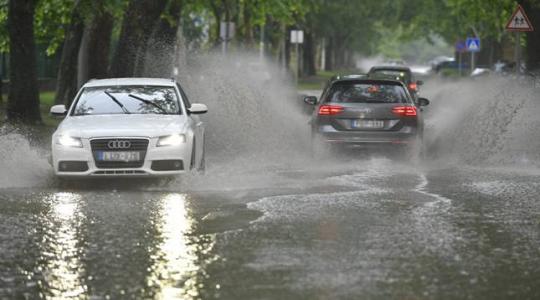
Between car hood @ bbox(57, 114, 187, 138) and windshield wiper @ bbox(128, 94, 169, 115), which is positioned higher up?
windshield wiper @ bbox(128, 94, 169, 115)

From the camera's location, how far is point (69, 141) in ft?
49.8

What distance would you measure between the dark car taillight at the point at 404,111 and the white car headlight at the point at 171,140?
16.5 feet

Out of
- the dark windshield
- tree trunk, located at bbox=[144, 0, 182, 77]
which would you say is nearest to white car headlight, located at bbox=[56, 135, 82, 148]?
the dark windshield

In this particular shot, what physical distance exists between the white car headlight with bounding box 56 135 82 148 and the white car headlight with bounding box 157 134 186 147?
0.98m

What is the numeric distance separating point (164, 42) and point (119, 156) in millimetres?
15518

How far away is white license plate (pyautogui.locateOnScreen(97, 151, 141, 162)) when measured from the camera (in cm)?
1506

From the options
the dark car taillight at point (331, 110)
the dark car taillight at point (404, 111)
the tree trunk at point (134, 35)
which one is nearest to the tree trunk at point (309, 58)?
the tree trunk at point (134, 35)

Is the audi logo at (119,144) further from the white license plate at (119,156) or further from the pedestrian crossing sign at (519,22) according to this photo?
the pedestrian crossing sign at (519,22)

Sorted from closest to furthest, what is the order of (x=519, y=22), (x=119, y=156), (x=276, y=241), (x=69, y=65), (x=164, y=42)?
(x=276, y=241) < (x=119, y=156) < (x=519, y=22) < (x=164, y=42) < (x=69, y=65)

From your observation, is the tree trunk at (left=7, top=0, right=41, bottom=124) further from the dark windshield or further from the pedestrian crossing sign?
the pedestrian crossing sign

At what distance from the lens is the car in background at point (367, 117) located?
1923 centimetres

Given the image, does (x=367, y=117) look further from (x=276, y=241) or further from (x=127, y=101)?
(x=276, y=241)

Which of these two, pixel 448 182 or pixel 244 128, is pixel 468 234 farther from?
pixel 244 128

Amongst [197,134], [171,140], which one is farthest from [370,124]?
[171,140]
